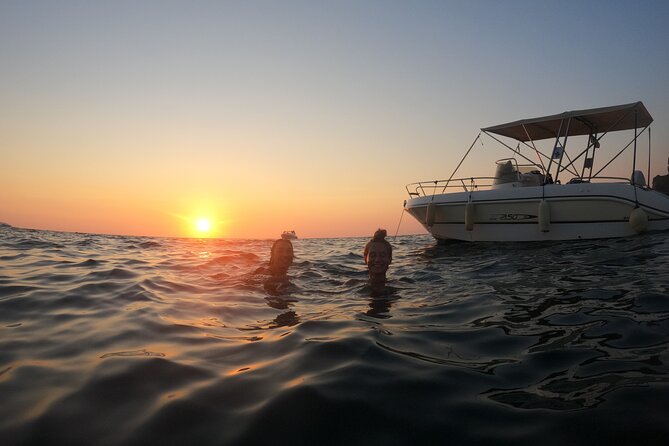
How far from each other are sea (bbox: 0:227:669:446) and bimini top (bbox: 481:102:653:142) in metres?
6.93

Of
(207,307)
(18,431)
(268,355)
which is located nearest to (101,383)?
(18,431)

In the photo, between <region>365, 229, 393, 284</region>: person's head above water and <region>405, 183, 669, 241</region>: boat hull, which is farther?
<region>405, 183, 669, 241</region>: boat hull

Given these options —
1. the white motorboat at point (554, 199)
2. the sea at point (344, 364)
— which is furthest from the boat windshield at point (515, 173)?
the sea at point (344, 364)

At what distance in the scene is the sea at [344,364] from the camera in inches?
85.0

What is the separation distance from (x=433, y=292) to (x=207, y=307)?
3.66 metres

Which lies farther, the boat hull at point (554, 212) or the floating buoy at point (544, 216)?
the floating buoy at point (544, 216)

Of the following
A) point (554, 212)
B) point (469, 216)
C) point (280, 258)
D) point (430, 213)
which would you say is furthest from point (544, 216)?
→ point (280, 258)

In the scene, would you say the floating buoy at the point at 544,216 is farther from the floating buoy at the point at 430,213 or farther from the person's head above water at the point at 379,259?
the person's head above water at the point at 379,259

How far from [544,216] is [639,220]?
2375mm

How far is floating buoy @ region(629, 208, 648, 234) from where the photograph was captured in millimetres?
10695

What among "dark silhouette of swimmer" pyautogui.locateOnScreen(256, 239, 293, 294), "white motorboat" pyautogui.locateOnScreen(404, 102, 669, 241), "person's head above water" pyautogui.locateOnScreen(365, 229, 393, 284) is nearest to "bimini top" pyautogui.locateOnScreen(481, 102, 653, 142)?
"white motorboat" pyautogui.locateOnScreen(404, 102, 669, 241)

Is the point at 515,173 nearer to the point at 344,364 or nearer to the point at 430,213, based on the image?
the point at 430,213

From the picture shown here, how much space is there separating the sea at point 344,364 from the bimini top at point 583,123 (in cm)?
693

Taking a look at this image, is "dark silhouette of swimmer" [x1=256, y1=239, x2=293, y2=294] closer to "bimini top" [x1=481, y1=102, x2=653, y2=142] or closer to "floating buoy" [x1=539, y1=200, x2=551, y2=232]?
"floating buoy" [x1=539, y1=200, x2=551, y2=232]
